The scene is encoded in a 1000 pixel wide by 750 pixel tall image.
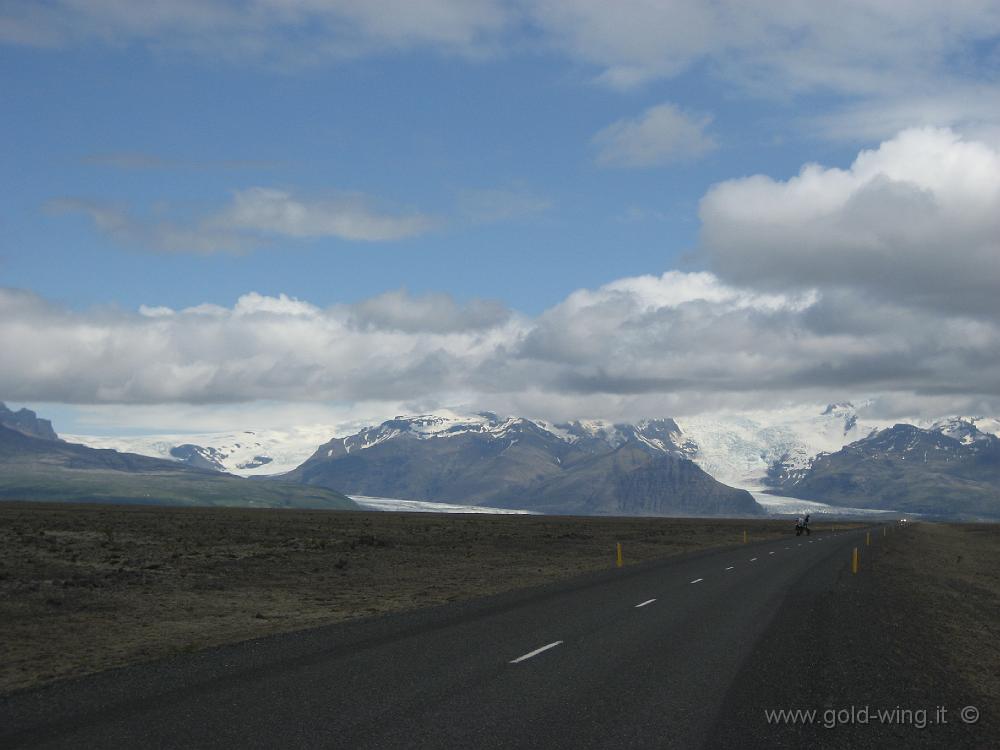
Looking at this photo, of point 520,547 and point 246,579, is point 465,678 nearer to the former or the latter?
point 246,579

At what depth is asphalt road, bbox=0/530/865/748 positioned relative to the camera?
11016 millimetres

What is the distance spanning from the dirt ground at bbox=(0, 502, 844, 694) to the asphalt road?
2.79 metres

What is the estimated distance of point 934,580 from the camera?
1626 inches

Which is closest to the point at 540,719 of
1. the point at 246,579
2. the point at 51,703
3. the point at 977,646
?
the point at 51,703

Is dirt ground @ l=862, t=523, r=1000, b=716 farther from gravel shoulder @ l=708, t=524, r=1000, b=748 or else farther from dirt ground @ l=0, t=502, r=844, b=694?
dirt ground @ l=0, t=502, r=844, b=694

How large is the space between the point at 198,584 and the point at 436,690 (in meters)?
23.5

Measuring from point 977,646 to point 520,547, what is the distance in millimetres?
46953

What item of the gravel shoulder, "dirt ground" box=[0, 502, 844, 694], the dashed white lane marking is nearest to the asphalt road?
the dashed white lane marking

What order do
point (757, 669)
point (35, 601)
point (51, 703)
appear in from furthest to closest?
Answer: 1. point (35, 601)
2. point (757, 669)
3. point (51, 703)

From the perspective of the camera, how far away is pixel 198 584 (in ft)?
113

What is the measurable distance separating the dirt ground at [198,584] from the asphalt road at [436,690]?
279 centimetres

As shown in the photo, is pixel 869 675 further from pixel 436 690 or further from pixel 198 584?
pixel 198 584

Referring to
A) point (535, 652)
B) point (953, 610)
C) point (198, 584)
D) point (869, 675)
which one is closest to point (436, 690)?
point (535, 652)

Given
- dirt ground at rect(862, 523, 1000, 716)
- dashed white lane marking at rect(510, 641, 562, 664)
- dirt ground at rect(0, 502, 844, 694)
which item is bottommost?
dirt ground at rect(0, 502, 844, 694)
